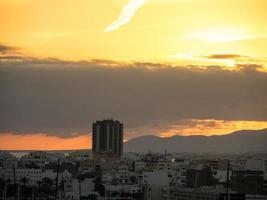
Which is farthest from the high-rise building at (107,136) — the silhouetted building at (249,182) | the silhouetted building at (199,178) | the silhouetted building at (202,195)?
the silhouetted building at (202,195)

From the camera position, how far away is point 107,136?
123m

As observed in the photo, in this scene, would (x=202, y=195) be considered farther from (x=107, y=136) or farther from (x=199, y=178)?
(x=107, y=136)

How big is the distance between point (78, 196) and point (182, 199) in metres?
6.61

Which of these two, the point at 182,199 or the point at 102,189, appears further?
the point at 102,189

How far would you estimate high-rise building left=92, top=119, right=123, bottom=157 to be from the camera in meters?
122

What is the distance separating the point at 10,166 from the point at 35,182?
471 inches

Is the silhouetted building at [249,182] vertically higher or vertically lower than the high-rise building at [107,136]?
lower

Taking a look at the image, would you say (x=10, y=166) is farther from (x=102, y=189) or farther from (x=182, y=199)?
(x=182, y=199)

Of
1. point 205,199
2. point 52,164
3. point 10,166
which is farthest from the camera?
point 52,164

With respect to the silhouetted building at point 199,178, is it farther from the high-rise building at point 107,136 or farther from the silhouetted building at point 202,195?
the high-rise building at point 107,136

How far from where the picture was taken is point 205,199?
41.8 m

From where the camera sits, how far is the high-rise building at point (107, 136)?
122m

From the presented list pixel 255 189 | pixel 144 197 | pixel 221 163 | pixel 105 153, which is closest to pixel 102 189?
pixel 144 197

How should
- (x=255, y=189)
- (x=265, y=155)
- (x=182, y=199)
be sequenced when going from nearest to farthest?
1. (x=182, y=199)
2. (x=255, y=189)
3. (x=265, y=155)
